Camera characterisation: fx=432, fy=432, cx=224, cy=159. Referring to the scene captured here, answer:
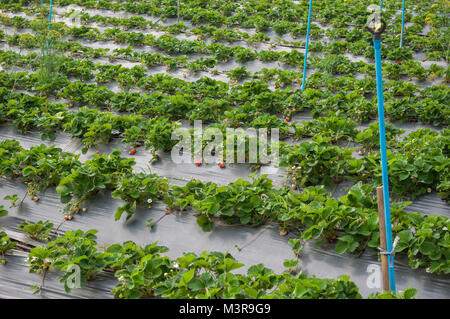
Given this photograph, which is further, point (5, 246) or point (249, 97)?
point (249, 97)

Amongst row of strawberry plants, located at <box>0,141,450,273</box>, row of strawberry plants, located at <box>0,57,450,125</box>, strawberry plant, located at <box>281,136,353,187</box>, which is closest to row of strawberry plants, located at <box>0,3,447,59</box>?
row of strawberry plants, located at <box>0,57,450,125</box>

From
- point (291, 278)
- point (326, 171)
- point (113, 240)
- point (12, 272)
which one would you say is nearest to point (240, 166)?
point (326, 171)

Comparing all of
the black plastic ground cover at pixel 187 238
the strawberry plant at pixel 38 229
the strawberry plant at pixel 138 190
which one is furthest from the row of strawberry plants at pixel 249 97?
the strawberry plant at pixel 38 229

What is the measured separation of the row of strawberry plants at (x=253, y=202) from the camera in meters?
3.32

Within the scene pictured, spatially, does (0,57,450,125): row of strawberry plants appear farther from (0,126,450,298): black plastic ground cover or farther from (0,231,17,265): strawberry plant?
(0,231,17,265): strawberry plant

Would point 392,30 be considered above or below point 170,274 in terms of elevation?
above

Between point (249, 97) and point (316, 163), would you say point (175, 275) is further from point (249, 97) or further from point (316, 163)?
point (249, 97)

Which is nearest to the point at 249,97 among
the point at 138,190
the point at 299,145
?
the point at 299,145

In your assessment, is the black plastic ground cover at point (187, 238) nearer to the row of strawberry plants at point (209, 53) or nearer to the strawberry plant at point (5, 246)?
the strawberry plant at point (5, 246)

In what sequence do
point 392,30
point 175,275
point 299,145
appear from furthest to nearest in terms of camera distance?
point 392,30 → point 299,145 → point 175,275

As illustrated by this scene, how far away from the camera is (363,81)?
20.5ft

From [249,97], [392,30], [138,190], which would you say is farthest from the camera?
[392,30]

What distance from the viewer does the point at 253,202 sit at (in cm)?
385

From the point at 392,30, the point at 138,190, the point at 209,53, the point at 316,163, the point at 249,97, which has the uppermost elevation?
the point at 392,30
